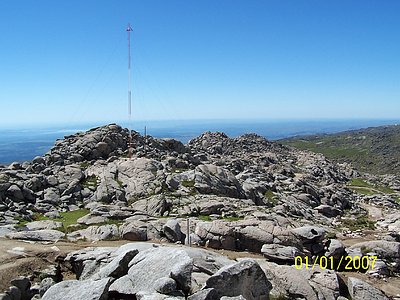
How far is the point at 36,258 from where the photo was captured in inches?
810

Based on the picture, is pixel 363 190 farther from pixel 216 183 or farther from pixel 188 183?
pixel 188 183

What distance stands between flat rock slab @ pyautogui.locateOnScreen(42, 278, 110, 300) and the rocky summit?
5cm

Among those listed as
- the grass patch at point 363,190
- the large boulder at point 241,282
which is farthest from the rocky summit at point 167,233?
the grass patch at point 363,190

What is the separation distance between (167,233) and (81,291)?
44.9 ft

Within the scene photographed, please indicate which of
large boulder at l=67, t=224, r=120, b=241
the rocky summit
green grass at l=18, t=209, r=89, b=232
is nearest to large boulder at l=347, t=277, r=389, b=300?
the rocky summit

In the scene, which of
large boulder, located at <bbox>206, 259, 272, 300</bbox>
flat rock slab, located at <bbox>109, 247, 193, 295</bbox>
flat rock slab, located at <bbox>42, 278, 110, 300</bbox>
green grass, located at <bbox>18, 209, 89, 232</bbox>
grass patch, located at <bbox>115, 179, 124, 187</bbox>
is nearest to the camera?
flat rock slab, located at <bbox>42, 278, 110, 300</bbox>

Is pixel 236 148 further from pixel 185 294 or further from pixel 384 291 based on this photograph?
pixel 185 294

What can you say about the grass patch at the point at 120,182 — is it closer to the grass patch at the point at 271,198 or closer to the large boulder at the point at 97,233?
the large boulder at the point at 97,233

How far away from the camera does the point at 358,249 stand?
2739 centimetres

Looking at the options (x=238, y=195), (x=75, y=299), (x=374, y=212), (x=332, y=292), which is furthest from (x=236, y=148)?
(x=75, y=299)

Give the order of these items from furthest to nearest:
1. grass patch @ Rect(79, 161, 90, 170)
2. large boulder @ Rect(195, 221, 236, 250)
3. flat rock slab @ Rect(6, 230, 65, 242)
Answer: grass patch @ Rect(79, 161, 90, 170)
large boulder @ Rect(195, 221, 236, 250)
flat rock slab @ Rect(6, 230, 65, 242)

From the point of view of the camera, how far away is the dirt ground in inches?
740
